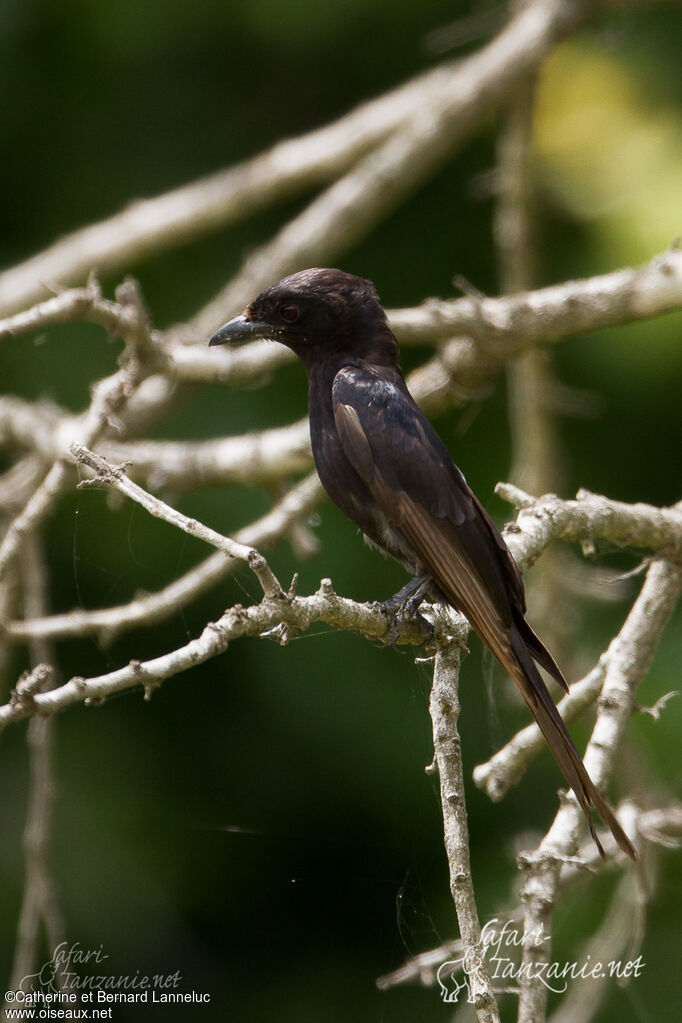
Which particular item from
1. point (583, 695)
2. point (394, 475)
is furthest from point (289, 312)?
point (583, 695)

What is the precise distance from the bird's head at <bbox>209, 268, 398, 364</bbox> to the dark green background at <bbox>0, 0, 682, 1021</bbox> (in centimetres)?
133

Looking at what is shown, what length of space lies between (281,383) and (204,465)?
1442 mm

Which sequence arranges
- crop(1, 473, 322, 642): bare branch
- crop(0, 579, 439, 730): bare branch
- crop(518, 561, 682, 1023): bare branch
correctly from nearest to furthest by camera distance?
crop(0, 579, 439, 730): bare branch → crop(518, 561, 682, 1023): bare branch → crop(1, 473, 322, 642): bare branch

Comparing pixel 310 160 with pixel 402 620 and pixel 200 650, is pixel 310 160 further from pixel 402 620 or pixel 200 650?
pixel 200 650

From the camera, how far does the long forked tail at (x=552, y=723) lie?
2320 mm

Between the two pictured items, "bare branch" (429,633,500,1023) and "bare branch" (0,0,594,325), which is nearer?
"bare branch" (429,633,500,1023)

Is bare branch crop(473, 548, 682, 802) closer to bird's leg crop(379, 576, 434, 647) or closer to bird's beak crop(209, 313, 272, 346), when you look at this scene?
bird's leg crop(379, 576, 434, 647)

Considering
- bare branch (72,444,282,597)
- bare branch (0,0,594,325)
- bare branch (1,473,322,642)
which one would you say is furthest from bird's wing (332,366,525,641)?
bare branch (0,0,594,325)

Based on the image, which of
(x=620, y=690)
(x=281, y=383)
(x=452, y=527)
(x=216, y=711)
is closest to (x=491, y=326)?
(x=452, y=527)

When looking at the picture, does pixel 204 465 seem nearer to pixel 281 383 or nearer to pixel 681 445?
pixel 281 383

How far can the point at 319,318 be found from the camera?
3375 mm

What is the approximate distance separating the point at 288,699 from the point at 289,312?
7.24 feet

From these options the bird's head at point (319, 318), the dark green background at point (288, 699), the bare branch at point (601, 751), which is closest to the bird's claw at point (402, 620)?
the bare branch at point (601, 751)

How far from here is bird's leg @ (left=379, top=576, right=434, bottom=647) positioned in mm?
2586
